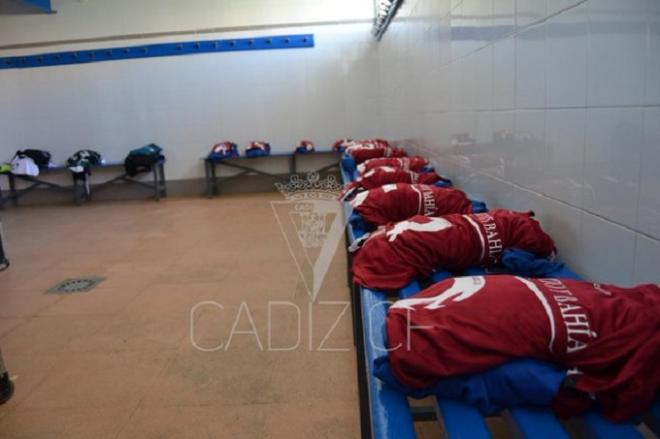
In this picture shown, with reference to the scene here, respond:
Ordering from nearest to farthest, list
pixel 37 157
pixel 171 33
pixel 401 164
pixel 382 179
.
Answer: pixel 382 179 → pixel 401 164 → pixel 171 33 → pixel 37 157

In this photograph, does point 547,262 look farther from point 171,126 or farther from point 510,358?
point 171,126

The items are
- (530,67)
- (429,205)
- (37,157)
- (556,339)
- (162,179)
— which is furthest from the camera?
(162,179)

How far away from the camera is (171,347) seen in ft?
7.33

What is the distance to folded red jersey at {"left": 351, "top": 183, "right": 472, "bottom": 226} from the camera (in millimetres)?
1961

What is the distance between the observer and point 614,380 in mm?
800

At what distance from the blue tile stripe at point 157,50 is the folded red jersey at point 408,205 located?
16.6ft

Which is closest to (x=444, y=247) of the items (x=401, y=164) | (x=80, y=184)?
(x=401, y=164)

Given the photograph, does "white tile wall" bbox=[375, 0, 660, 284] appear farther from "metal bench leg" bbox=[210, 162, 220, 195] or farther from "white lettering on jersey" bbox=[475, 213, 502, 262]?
"metal bench leg" bbox=[210, 162, 220, 195]

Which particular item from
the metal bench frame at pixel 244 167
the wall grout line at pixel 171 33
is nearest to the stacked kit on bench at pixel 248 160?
the metal bench frame at pixel 244 167

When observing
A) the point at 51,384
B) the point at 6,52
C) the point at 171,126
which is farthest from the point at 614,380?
the point at 6,52

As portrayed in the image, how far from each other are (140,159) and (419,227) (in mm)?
5700

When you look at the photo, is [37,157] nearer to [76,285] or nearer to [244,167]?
[244,167]

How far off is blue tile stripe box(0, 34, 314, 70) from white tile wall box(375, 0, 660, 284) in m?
4.47

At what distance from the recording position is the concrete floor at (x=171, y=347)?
5.57 feet
